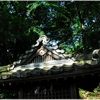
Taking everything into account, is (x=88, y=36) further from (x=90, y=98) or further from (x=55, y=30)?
(x=90, y=98)

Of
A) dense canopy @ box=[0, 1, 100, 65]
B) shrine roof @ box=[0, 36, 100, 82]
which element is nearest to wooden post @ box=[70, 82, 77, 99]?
shrine roof @ box=[0, 36, 100, 82]

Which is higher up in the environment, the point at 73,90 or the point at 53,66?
the point at 53,66

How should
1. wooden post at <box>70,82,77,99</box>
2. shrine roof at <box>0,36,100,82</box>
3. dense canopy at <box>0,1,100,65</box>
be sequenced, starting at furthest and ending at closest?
dense canopy at <box>0,1,100,65</box> → wooden post at <box>70,82,77,99</box> → shrine roof at <box>0,36,100,82</box>

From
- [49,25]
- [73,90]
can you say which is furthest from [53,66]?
[49,25]

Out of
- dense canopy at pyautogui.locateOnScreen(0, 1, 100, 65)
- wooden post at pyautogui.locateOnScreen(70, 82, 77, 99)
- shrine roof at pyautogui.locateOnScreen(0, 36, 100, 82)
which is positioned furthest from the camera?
dense canopy at pyautogui.locateOnScreen(0, 1, 100, 65)

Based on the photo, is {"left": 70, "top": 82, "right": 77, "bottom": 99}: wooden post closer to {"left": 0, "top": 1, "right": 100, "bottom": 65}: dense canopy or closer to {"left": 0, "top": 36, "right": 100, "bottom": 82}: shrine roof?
{"left": 0, "top": 36, "right": 100, "bottom": 82}: shrine roof

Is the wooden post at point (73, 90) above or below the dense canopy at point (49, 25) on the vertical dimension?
below

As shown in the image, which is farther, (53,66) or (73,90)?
(73,90)

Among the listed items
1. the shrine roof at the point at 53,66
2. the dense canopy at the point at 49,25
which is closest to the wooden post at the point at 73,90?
the shrine roof at the point at 53,66

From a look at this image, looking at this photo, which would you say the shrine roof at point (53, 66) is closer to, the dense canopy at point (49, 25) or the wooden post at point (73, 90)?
the wooden post at point (73, 90)

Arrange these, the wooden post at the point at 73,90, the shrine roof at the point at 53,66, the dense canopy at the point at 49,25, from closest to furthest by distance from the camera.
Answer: the shrine roof at the point at 53,66, the wooden post at the point at 73,90, the dense canopy at the point at 49,25

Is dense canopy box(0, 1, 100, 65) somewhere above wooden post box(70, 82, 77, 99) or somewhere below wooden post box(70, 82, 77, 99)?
above

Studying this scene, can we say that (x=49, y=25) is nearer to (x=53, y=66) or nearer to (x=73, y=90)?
(x=73, y=90)

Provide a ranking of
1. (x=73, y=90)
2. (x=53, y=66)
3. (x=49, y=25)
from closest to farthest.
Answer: (x=53, y=66) → (x=73, y=90) → (x=49, y=25)
